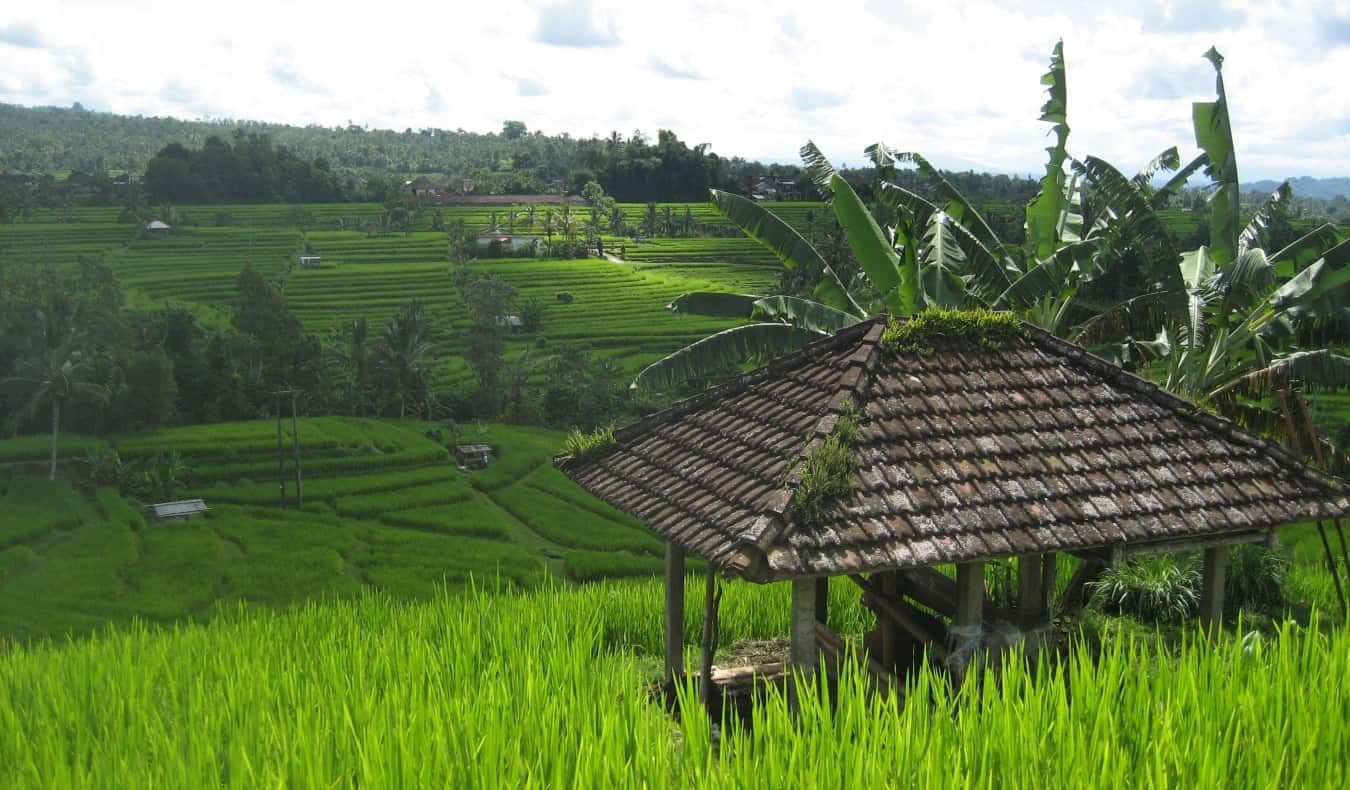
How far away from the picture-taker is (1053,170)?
11414 mm

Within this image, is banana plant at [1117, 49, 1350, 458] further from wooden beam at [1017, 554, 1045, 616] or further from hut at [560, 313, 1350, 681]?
wooden beam at [1017, 554, 1045, 616]

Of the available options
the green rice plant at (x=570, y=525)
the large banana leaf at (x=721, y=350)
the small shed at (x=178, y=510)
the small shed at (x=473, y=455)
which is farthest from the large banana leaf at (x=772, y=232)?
the small shed at (x=473, y=455)

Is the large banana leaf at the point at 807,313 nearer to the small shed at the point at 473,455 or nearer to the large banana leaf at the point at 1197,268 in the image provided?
the large banana leaf at the point at 1197,268

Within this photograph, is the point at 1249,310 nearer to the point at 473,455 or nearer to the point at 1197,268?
the point at 1197,268

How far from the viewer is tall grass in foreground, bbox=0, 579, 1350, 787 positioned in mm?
4191

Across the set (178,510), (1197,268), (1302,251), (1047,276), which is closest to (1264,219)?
(1302,251)

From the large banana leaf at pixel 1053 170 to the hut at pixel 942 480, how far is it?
4.68m

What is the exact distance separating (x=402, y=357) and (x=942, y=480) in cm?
3745

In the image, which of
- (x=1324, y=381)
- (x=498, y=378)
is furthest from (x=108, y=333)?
(x=1324, y=381)

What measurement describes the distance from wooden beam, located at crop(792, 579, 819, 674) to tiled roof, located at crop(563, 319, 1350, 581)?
0.56 metres

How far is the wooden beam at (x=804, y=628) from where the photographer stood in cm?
608

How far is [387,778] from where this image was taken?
4211mm

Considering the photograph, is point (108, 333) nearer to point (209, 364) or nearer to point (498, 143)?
point (209, 364)

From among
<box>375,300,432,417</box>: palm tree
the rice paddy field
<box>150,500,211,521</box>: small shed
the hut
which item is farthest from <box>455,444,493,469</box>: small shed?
the hut
